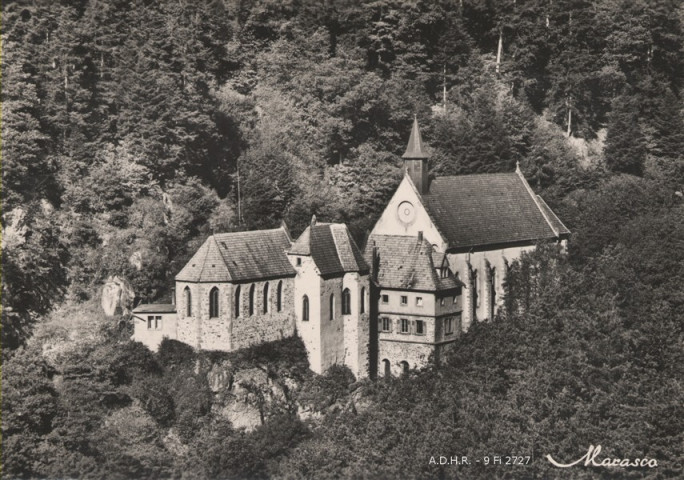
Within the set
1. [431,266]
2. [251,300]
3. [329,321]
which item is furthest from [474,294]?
[251,300]

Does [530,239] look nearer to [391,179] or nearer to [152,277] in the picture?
[391,179]

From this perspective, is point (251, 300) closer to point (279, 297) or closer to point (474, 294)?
point (279, 297)

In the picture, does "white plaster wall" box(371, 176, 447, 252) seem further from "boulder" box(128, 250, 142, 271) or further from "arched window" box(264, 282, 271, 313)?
"boulder" box(128, 250, 142, 271)

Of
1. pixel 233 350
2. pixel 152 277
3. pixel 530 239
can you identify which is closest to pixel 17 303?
pixel 152 277

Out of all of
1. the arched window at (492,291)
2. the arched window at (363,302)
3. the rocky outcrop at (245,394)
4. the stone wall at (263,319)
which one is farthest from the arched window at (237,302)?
the arched window at (492,291)

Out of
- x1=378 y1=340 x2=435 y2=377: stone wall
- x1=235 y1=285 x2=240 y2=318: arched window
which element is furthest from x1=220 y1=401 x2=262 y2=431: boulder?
x1=378 y1=340 x2=435 y2=377: stone wall
